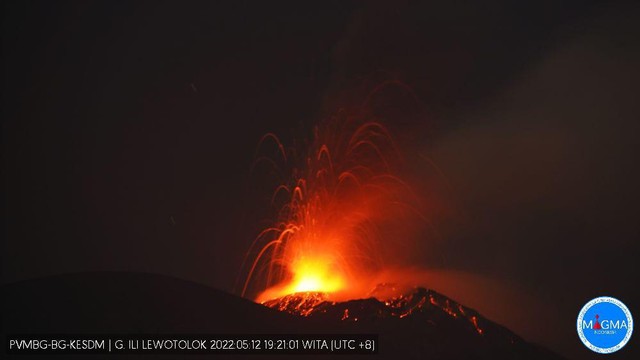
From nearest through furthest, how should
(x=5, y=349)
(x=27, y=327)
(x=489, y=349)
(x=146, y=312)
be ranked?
(x=5, y=349)
(x=27, y=327)
(x=146, y=312)
(x=489, y=349)

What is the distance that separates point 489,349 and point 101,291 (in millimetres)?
85550

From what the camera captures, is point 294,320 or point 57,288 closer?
point 57,288

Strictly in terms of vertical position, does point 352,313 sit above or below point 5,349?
above

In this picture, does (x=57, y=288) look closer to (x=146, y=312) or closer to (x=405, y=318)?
(x=146, y=312)

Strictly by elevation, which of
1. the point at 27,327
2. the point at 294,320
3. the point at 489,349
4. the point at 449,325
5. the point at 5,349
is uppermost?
the point at 449,325

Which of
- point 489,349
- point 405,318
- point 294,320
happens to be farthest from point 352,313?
point 294,320

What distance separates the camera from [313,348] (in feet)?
191

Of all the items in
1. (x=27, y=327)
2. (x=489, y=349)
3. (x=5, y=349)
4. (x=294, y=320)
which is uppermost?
(x=489, y=349)

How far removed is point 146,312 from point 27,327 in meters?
10.4

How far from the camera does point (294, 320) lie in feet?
216

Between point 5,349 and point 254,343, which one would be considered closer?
point 5,349

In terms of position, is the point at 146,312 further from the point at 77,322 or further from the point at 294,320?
the point at 294,320

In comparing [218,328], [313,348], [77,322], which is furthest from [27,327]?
[313,348]

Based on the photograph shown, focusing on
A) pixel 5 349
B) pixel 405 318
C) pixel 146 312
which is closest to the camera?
pixel 5 349
